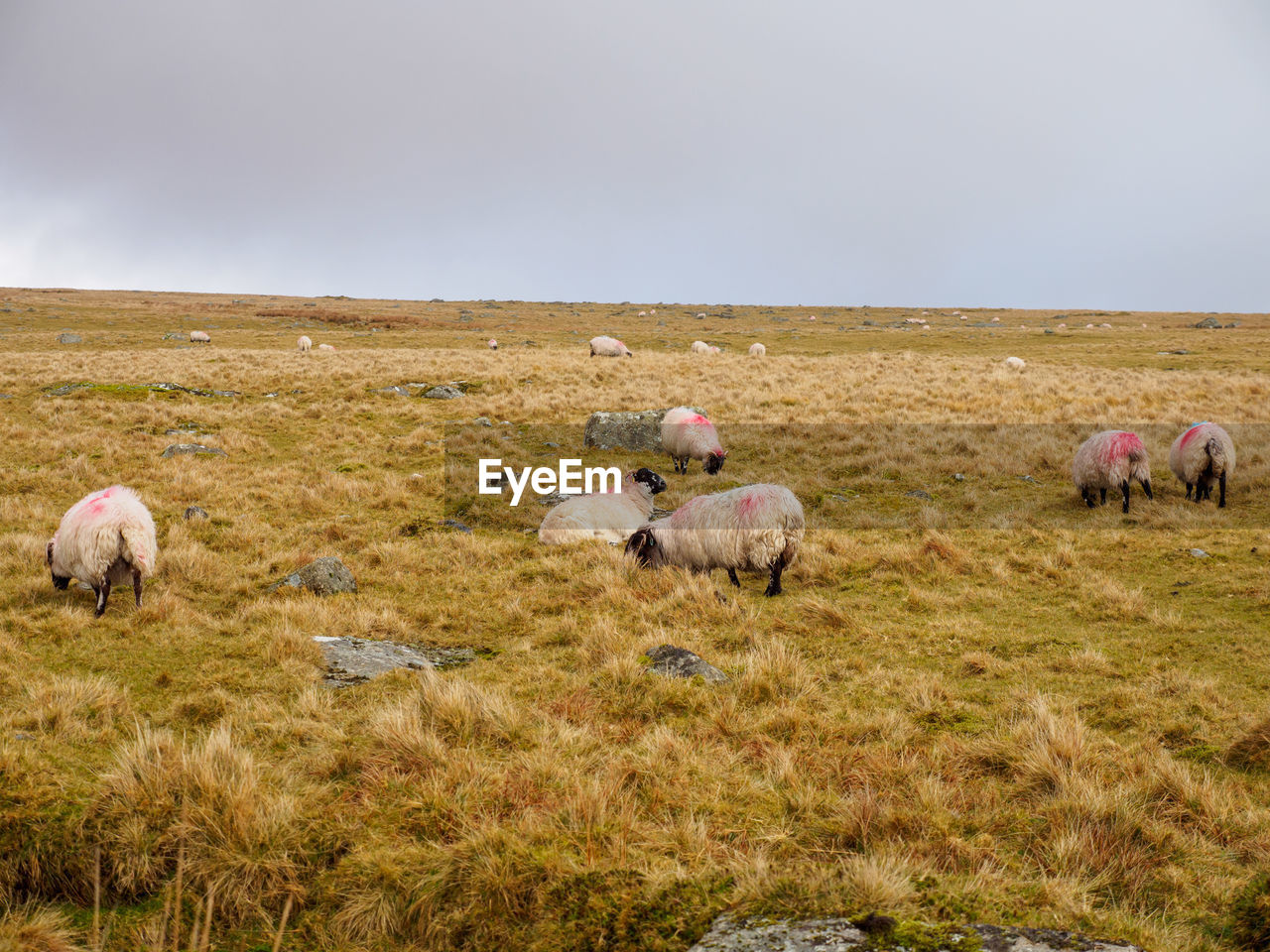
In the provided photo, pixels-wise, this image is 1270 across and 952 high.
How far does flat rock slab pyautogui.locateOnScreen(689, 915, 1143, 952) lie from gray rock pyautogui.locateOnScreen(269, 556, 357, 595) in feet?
26.5

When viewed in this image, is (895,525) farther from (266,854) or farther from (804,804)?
(266,854)

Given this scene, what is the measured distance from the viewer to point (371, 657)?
792 centimetres

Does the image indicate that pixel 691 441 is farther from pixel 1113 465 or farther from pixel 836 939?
pixel 836 939

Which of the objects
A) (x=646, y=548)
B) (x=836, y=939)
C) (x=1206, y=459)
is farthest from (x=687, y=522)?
(x=1206, y=459)

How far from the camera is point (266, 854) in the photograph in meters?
4.46

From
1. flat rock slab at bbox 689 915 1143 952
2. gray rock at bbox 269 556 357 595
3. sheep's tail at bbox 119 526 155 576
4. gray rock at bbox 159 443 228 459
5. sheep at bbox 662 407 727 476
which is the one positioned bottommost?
gray rock at bbox 269 556 357 595

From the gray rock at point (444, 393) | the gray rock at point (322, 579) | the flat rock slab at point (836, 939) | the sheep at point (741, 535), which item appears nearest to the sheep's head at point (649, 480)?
the sheep at point (741, 535)

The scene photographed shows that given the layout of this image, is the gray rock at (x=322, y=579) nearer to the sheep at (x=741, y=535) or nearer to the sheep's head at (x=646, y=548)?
the sheep's head at (x=646, y=548)

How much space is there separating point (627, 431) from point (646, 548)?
9.53m

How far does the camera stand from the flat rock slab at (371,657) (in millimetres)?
7461

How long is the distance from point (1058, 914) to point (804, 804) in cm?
161

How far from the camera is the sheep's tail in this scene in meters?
9.09

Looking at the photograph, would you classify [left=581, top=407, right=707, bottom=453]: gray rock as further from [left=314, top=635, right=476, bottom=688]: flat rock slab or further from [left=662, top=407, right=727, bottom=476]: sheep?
[left=314, top=635, right=476, bottom=688]: flat rock slab

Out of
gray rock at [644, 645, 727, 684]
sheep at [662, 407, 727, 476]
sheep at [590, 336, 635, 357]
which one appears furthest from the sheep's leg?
sheep at [590, 336, 635, 357]
